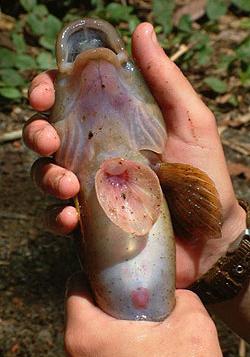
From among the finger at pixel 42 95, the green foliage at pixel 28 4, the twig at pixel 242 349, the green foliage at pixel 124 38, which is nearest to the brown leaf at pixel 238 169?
the green foliage at pixel 124 38

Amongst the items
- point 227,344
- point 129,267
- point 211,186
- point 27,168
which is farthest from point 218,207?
point 27,168

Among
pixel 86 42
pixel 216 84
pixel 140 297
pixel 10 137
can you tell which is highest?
pixel 86 42

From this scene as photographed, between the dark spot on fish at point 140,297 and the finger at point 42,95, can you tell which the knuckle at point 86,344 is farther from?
the finger at point 42,95

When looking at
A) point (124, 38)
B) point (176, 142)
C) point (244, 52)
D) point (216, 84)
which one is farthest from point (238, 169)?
point (176, 142)

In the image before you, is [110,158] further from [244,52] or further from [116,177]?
[244,52]

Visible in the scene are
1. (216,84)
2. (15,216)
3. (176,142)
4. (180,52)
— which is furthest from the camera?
(180,52)

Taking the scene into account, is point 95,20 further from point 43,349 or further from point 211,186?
point 43,349

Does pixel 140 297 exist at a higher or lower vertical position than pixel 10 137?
higher
